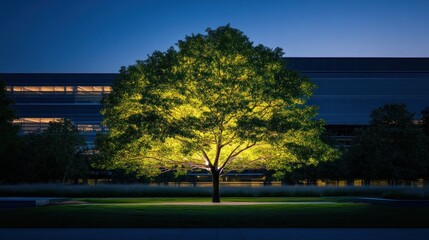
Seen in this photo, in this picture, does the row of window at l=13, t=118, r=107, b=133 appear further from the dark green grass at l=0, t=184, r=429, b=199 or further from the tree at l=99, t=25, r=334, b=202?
the tree at l=99, t=25, r=334, b=202

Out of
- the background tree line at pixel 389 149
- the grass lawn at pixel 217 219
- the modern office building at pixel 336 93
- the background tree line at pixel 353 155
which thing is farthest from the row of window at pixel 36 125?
the grass lawn at pixel 217 219

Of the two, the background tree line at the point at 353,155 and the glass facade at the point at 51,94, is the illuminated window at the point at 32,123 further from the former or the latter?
the background tree line at the point at 353,155

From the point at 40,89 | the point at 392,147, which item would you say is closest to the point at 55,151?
the point at 392,147

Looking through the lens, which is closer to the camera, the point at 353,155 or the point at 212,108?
the point at 212,108

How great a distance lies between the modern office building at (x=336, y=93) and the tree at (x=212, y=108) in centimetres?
6818

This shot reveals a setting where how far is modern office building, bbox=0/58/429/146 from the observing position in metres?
100

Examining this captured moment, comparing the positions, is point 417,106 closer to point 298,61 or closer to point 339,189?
point 298,61

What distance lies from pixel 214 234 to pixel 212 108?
15.6 m

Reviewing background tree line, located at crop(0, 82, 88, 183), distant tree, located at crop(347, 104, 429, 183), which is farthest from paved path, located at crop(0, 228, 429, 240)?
background tree line, located at crop(0, 82, 88, 183)

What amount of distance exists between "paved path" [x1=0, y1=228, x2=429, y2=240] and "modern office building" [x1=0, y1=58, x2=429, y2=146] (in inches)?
3351

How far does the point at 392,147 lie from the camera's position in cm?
5944

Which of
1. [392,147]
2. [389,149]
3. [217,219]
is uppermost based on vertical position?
[392,147]

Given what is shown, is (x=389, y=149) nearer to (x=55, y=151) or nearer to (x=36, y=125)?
(x=55, y=151)

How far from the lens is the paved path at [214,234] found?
14.1m
